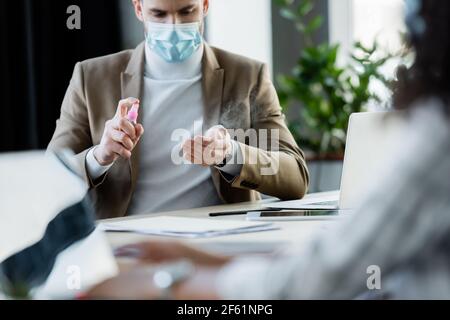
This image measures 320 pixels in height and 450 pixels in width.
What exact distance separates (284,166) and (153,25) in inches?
19.3

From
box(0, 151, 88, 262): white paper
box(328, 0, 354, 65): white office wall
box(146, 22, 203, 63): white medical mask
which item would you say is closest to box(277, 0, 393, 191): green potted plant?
box(328, 0, 354, 65): white office wall

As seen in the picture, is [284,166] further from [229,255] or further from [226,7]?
[229,255]

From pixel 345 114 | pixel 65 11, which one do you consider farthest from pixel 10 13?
pixel 345 114

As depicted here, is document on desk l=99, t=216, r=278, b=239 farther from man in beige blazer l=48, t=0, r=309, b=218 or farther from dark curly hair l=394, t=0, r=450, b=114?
dark curly hair l=394, t=0, r=450, b=114

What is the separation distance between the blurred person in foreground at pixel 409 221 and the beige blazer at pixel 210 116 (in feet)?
1.98

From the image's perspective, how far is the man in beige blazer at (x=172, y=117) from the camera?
1358 mm

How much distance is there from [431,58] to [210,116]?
0.89 m

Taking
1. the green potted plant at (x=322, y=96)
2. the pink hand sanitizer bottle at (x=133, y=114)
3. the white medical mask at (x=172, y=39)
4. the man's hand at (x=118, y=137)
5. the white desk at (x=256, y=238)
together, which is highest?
the white medical mask at (x=172, y=39)

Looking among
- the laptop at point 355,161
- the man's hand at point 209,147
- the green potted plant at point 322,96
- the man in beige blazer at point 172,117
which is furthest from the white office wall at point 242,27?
the green potted plant at point 322,96

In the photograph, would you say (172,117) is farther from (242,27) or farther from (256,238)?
(256,238)

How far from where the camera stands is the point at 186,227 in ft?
3.51

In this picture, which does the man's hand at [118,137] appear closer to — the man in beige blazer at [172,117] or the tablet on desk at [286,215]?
the man in beige blazer at [172,117]

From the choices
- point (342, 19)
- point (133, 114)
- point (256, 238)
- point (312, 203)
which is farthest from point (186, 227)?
point (342, 19)

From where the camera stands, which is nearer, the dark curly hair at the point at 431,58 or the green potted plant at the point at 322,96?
the dark curly hair at the point at 431,58
